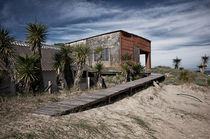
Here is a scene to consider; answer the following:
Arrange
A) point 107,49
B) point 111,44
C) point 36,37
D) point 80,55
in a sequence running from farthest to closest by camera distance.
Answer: point 107,49 → point 111,44 → point 80,55 → point 36,37

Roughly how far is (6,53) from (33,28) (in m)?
2.29

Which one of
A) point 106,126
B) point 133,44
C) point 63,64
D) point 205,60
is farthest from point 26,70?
point 205,60

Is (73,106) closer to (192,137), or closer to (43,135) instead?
(43,135)

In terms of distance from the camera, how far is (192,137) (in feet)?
14.6

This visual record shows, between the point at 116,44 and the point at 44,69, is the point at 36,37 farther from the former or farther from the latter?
the point at 116,44

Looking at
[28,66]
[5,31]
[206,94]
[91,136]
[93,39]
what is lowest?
[206,94]

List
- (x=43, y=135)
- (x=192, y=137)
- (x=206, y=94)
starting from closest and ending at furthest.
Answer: (x=43, y=135) < (x=192, y=137) < (x=206, y=94)

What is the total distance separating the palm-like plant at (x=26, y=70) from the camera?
24.6 feet

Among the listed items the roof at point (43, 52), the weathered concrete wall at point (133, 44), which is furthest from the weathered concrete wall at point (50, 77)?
the weathered concrete wall at point (133, 44)

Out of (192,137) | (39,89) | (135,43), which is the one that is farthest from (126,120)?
(135,43)

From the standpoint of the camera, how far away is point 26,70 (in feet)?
24.7

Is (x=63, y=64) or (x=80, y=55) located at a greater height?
(x=80, y=55)

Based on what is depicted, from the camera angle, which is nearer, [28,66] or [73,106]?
[73,106]

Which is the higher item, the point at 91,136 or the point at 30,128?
the point at 30,128
